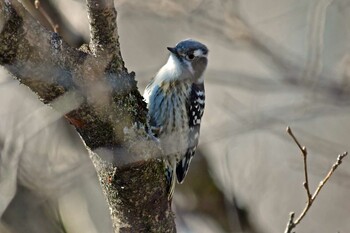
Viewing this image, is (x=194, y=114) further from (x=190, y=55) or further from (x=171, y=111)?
(x=190, y=55)

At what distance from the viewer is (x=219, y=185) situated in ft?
17.6

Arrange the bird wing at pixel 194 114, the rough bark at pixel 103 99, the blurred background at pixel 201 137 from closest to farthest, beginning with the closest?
the rough bark at pixel 103 99 < the blurred background at pixel 201 137 < the bird wing at pixel 194 114

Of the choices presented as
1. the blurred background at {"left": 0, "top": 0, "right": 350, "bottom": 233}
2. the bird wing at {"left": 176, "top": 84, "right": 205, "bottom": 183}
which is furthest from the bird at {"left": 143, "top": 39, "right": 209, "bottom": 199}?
the blurred background at {"left": 0, "top": 0, "right": 350, "bottom": 233}

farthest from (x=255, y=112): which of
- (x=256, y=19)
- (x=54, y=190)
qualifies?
(x=256, y=19)

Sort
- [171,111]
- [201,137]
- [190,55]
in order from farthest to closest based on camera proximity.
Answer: [201,137], [190,55], [171,111]

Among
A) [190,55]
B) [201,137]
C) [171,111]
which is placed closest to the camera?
[171,111]

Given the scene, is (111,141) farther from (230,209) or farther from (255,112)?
(255,112)

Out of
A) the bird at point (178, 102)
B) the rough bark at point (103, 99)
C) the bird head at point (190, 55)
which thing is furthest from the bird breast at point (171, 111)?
the rough bark at point (103, 99)

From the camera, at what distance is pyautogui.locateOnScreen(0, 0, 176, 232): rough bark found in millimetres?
2713

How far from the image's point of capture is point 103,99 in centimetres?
288

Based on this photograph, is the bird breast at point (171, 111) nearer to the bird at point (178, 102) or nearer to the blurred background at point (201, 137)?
the bird at point (178, 102)

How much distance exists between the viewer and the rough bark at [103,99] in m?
2.71

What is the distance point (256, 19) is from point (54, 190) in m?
6.43

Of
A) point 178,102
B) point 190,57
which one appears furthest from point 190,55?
point 178,102
